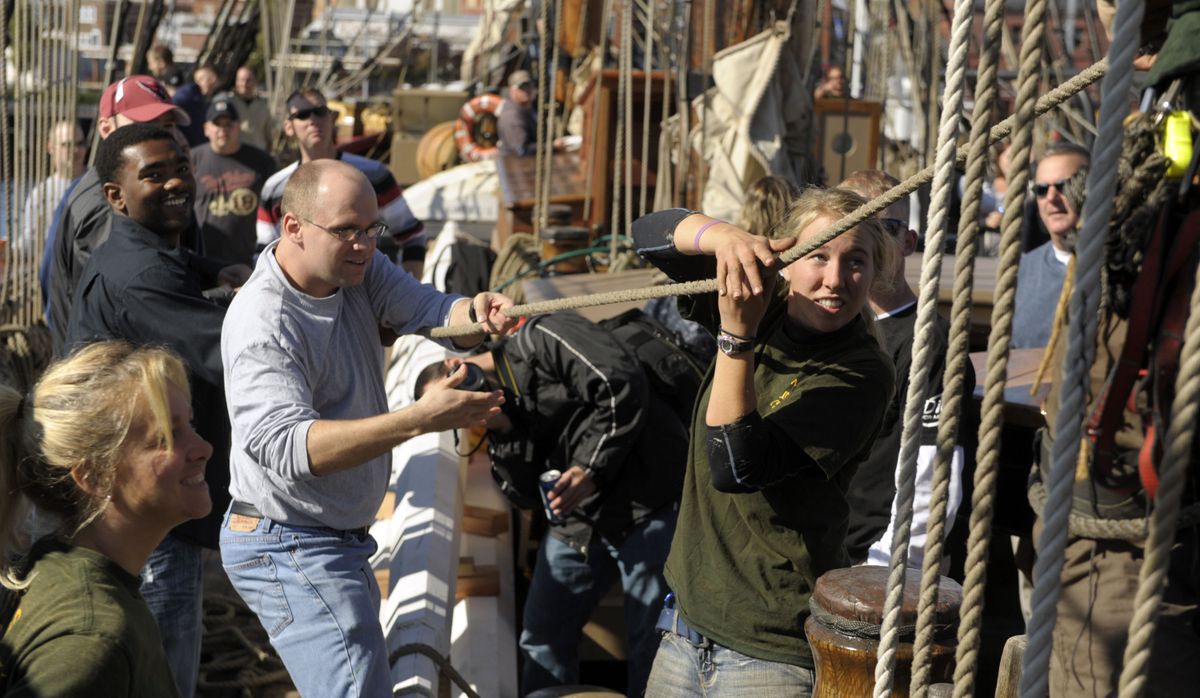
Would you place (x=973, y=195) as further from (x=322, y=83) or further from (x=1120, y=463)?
(x=322, y=83)

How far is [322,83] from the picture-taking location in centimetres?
1597

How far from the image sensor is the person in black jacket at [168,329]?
290 centimetres

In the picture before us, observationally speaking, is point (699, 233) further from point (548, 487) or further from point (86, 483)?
point (548, 487)

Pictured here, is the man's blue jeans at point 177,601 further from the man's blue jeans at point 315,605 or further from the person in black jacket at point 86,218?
the person in black jacket at point 86,218

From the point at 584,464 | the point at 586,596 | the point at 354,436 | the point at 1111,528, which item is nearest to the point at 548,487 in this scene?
the point at 584,464

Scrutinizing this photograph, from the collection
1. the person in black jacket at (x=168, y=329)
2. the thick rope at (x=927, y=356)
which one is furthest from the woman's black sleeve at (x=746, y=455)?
the person in black jacket at (x=168, y=329)

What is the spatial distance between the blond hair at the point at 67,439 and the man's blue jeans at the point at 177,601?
90 cm

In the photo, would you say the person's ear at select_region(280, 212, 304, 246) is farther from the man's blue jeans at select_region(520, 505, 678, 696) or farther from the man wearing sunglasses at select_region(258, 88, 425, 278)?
the man wearing sunglasses at select_region(258, 88, 425, 278)

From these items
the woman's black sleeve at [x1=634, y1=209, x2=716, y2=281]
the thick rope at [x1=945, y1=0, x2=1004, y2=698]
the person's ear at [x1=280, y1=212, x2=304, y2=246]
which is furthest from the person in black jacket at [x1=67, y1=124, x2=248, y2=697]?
the thick rope at [x1=945, y1=0, x2=1004, y2=698]

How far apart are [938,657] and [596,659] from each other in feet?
8.84

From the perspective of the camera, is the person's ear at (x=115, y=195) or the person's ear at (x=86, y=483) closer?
the person's ear at (x=86, y=483)

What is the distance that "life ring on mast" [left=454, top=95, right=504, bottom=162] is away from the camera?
13141 mm

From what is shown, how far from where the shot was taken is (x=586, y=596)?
3.73m

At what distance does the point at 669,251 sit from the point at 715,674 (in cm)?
73
